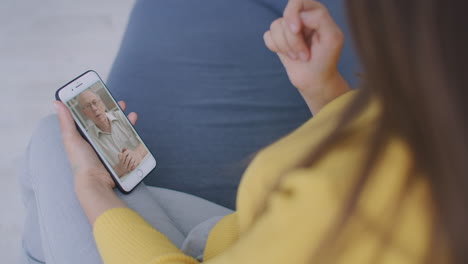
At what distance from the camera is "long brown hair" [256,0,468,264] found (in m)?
0.32

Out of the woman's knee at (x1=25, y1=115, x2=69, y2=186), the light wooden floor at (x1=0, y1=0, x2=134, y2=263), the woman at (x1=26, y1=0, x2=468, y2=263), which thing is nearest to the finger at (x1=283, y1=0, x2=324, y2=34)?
the woman at (x1=26, y1=0, x2=468, y2=263)

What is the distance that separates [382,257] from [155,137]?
0.66 m

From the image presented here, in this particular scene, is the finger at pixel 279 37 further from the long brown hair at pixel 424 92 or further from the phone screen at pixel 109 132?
the phone screen at pixel 109 132

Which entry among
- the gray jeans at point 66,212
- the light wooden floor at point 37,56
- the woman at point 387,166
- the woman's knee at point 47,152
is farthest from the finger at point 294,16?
the light wooden floor at point 37,56

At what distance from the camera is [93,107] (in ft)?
2.76

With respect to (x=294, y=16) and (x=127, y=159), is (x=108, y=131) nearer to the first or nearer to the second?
(x=127, y=159)

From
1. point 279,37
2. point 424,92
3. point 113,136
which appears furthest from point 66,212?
point 424,92

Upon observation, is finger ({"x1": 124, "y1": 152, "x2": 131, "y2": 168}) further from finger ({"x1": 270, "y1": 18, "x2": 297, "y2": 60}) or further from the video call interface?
finger ({"x1": 270, "y1": 18, "x2": 297, "y2": 60})

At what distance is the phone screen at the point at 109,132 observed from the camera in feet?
2.64

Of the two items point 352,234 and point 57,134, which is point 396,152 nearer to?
point 352,234

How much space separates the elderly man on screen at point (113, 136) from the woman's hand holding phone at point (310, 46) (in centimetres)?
34

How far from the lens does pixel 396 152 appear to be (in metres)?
0.37

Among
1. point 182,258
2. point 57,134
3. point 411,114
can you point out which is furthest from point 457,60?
point 57,134

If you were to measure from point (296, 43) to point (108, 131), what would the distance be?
404mm
